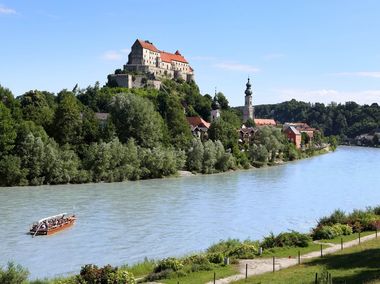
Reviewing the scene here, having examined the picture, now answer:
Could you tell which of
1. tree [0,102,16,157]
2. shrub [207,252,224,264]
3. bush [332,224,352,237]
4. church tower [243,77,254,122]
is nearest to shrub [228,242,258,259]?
shrub [207,252,224,264]

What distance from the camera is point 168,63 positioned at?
4636 inches

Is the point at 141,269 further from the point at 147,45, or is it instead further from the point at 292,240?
the point at 147,45

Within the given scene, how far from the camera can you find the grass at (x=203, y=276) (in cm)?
1668

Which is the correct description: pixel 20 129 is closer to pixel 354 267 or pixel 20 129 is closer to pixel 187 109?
pixel 354 267

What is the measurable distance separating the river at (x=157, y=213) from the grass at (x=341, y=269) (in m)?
8.03

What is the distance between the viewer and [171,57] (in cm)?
12019

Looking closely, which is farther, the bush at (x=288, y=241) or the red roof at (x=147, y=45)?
the red roof at (x=147, y=45)

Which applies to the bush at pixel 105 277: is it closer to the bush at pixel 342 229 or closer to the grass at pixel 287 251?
the grass at pixel 287 251

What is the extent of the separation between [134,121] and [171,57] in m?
59.2

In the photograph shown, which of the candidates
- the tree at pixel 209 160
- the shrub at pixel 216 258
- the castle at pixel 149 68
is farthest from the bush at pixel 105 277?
the castle at pixel 149 68

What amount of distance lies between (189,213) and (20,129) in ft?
81.7

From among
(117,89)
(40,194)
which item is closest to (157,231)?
(40,194)

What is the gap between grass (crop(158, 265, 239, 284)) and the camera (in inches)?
657

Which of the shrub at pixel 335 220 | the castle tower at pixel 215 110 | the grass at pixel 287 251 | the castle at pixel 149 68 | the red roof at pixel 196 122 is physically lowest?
the grass at pixel 287 251
